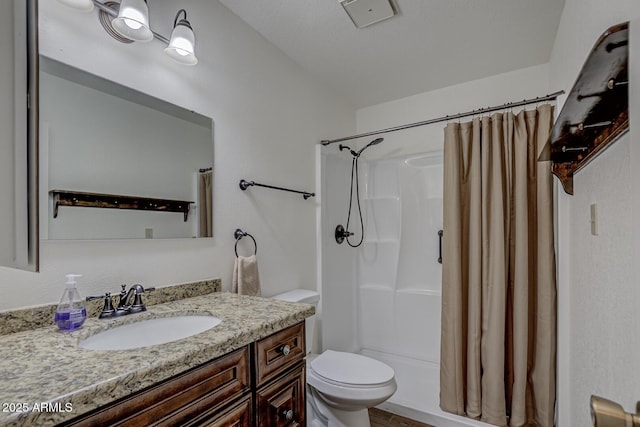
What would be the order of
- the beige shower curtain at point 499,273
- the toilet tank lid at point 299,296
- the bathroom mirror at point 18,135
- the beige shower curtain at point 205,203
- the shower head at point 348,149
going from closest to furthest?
1. the bathroom mirror at point 18,135
2. the beige shower curtain at point 205,203
3. the beige shower curtain at point 499,273
4. the toilet tank lid at point 299,296
5. the shower head at point 348,149

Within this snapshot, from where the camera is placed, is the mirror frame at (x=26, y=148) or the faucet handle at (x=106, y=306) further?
the faucet handle at (x=106, y=306)

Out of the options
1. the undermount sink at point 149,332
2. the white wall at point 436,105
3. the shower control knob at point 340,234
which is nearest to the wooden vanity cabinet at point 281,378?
the undermount sink at point 149,332

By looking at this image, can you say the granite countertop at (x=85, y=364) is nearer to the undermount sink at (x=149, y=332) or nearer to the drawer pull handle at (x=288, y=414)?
the undermount sink at (x=149, y=332)

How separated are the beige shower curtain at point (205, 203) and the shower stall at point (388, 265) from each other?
40.7 inches

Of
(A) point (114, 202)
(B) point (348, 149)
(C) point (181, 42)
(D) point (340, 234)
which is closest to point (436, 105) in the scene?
(B) point (348, 149)

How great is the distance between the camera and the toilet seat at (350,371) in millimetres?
1566

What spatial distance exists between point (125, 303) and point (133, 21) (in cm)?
102

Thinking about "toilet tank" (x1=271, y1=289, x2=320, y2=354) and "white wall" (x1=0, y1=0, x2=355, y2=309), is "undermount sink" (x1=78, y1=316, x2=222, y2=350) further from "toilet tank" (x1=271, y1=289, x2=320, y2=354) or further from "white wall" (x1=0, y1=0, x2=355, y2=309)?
"toilet tank" (x1=271, y1=289, x2=320, y2=354)

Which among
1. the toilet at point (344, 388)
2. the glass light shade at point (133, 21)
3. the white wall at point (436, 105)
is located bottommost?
the toilet at point (344, 388)

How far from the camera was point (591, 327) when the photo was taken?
108 cm

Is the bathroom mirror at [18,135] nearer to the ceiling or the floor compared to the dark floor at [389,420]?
nearer to the ceiling

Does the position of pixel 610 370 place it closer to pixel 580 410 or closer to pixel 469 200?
pixel 580 410

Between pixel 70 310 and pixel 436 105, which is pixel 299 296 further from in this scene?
pixel 436 105

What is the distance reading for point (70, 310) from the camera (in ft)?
3.09
